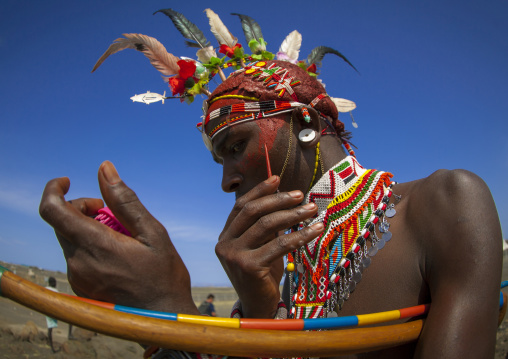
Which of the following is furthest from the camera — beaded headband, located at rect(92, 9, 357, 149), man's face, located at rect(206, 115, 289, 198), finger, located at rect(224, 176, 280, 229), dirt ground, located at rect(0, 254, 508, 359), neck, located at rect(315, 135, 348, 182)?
dirt ground, located at rect(0, 254, 508, 359)

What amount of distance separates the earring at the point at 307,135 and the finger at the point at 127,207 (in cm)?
129

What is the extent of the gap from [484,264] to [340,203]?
2.95ft

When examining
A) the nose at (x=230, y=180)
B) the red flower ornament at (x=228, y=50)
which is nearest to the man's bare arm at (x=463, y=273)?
the nose at (x=230, y=180)

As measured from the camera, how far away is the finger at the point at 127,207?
132 centimetres

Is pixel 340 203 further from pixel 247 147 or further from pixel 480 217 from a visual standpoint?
pixel 480 217

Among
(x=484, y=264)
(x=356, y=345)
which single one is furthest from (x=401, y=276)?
(x=356, y=345)

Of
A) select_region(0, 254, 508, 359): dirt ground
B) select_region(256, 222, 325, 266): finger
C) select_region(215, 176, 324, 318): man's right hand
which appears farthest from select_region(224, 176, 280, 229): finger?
select_region(0, 254, 508, 359): dirt ground

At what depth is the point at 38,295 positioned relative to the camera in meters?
1.19

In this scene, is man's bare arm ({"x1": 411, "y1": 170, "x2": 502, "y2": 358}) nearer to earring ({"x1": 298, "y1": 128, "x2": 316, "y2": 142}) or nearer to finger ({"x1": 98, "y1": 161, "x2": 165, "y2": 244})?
earring ({"x1": 298, "y1": 128, "x2": 316, "y2": 142})

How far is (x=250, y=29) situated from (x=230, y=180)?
5.42ft

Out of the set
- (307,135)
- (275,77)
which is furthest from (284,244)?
(275,77)

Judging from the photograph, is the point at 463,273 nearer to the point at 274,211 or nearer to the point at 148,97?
the point at 274,211

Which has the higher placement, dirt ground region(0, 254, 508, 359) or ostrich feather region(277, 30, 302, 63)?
ostrich feather region(277, 30, 302, 63)

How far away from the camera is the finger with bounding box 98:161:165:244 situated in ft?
4.33
